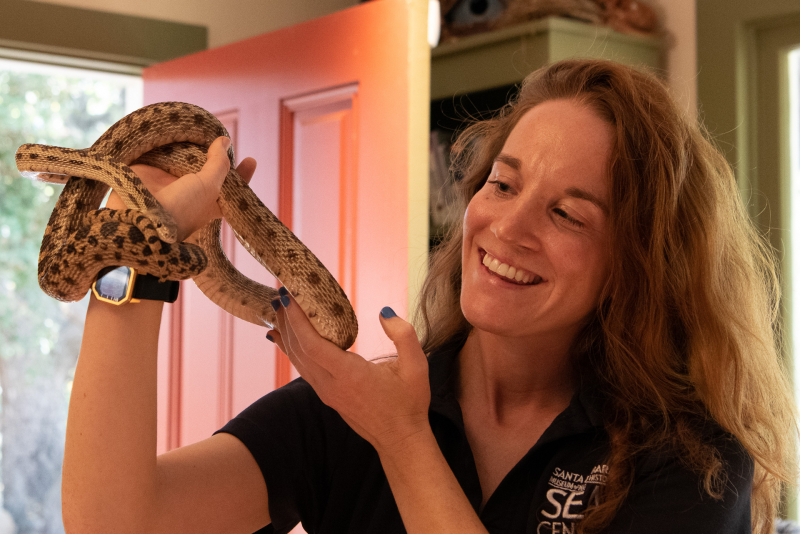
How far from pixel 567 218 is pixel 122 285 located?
27.2 inches

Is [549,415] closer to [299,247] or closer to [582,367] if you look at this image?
[582,367]

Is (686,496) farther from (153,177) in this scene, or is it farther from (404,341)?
(153,177)

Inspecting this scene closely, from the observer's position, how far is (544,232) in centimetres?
121

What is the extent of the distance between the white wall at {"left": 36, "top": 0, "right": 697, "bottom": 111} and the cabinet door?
0.28 m

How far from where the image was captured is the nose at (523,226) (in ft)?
3.93

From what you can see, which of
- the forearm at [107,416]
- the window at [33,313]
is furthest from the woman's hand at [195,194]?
the window at [33,313]

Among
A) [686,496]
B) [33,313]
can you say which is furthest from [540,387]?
[33,313]

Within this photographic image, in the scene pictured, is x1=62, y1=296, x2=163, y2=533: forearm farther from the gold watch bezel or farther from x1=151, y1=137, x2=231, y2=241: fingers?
x1=151, y1=137, x2=231, y2=241: fingers

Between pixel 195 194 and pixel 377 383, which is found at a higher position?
pixel 195 194

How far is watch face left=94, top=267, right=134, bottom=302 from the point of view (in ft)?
3.21

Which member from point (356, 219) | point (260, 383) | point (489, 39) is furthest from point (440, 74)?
point (260, 383)

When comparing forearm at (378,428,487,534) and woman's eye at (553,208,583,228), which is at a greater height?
woman's eye at (553,208,583,228)

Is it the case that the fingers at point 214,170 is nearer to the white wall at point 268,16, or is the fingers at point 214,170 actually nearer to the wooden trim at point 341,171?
the wooden trim at point 341,171

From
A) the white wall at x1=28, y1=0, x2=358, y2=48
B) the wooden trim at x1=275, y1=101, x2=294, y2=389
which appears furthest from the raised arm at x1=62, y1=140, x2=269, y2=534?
the white wall at x1=28, y1=0, x2=358, y2=48
